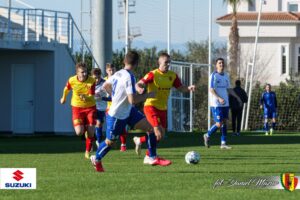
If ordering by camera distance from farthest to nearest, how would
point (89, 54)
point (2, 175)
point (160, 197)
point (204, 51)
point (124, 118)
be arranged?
point (204, 51) → point (89, 54) → point (124, 118) → point (2, 175) → point (160, 197)

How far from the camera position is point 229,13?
8075 cm

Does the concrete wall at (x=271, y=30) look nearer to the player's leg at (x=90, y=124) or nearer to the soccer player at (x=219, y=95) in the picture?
the soccer player at (x=219, y=95)

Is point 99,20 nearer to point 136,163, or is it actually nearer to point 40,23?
point 40,23

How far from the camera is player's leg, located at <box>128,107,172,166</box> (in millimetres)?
18172

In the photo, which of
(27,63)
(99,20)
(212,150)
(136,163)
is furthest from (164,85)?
(27,63)

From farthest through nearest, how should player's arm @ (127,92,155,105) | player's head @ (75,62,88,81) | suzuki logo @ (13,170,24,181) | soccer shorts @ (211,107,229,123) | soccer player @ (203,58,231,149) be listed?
soccer shorts @ (211,107,229,123) < soccer player @ (203,58,231,149) < player's head @ (75,62,88,81) < player's arm @ (127,92,155,105) < suzuki logo @ (13,170,24,181)

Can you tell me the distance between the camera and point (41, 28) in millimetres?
42219

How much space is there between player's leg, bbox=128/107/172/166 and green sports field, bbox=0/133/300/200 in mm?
231

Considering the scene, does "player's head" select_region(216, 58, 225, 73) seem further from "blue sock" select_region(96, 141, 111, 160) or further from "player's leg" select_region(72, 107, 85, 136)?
Result: "blue sock" select_region(96, 141, 111, 160)

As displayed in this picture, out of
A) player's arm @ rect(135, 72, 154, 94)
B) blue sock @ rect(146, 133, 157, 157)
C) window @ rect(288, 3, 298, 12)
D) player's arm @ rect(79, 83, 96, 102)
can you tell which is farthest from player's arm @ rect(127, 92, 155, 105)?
window @ rect(288, 3, 298, 12)

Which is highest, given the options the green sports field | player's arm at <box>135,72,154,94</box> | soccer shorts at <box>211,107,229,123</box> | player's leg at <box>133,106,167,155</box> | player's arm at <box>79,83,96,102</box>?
player's arm at <box>135,72,154,94</box>

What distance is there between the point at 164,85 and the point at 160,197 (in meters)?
7.39

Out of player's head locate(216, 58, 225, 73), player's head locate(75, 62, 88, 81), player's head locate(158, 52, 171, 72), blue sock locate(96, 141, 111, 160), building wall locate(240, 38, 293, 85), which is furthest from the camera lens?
building wall locate(240, 38, 293, 85)

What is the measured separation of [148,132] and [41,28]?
2365 cm
